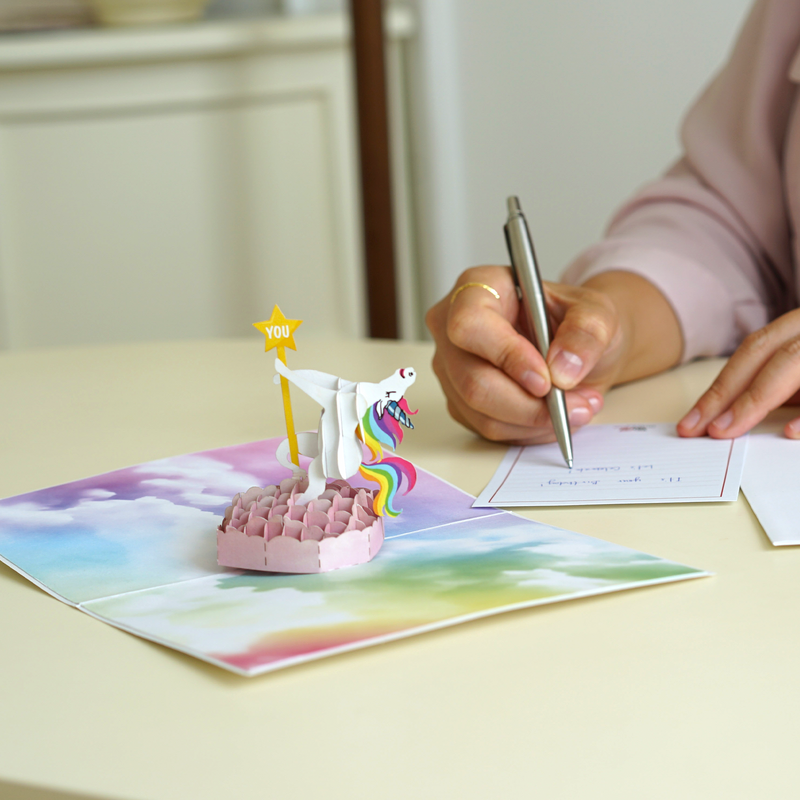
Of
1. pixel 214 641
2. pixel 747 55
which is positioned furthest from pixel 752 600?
pixel 747 55

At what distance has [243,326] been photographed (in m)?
2.11

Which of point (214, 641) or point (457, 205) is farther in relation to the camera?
point (457, 205)

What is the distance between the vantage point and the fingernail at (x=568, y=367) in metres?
0.59

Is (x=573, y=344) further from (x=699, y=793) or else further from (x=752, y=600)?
(x=699, y=793)

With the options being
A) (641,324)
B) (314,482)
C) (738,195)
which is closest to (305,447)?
(314,482)

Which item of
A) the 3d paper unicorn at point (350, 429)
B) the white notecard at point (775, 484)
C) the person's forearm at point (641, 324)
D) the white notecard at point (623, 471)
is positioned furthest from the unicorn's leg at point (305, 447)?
the person's forearm at point (641, 324)

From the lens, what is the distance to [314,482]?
0.42 metres

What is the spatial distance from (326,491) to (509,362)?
207mm

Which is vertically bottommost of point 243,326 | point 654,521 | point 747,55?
point 243,326

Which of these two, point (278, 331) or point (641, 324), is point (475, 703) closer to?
point (278, 331)

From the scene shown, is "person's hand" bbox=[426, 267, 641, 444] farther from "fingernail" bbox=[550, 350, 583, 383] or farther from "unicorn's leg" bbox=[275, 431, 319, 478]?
"unicorn's leg" bbox=[275, 431, 319, 478]

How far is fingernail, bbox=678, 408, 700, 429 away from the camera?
60cm

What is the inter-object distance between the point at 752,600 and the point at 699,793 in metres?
0.13

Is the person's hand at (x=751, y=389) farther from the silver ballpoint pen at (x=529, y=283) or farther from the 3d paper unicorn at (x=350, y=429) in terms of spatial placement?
the 3d paper unicorn at (x=350, y=429)
